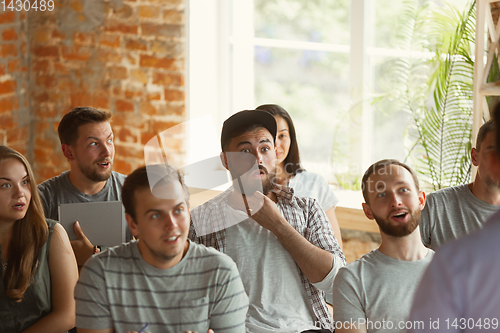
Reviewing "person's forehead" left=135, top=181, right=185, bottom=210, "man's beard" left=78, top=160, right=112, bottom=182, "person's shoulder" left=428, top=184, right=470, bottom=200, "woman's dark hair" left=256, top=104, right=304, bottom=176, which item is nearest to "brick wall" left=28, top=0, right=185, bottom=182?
"woman's dark hair" left=256, top=104, right=304, bottom=176

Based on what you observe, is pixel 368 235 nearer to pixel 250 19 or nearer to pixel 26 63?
pixel 250 19

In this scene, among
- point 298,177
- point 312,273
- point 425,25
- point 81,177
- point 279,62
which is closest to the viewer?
point 312,273

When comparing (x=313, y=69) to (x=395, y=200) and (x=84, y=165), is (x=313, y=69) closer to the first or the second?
(x=84, y=165)

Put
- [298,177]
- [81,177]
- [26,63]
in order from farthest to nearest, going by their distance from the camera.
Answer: [26,63] → [298,177] → [81,177]

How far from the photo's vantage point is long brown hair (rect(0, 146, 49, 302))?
159 centimetres

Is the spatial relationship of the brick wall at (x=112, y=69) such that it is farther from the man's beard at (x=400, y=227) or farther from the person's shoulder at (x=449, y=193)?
the man's beard at (x=400, y=227)

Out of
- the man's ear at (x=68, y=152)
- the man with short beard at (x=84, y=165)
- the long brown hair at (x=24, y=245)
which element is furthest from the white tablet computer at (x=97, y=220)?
the man's ear at (x=68, y=152)

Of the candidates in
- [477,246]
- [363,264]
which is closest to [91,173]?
[363,264]

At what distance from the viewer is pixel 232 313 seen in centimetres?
139

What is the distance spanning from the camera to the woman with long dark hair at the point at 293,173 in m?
2.29

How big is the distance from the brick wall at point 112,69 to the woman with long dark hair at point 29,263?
1.60 meters

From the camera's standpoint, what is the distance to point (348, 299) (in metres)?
1.42

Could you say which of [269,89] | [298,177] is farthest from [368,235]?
[269,89]

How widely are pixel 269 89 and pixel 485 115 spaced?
1295mm
